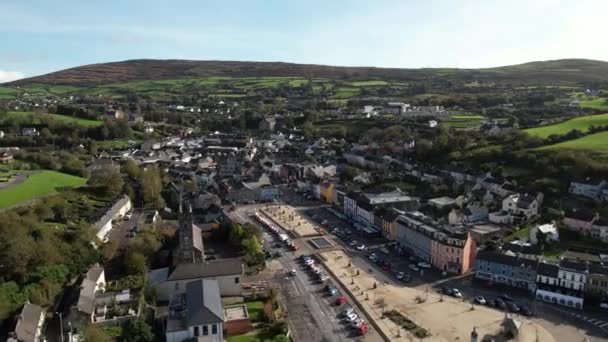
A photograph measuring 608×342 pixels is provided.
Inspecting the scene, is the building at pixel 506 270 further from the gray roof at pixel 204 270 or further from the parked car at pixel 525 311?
the gray roof at pixel 204 270

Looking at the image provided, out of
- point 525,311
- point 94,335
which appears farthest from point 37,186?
point 525,311

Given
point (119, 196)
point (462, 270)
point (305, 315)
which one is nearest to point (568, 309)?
point (462, 270)

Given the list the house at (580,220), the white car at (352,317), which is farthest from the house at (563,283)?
the white car at (352,317)

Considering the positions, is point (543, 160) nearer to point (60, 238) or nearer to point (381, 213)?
point (381, 213)

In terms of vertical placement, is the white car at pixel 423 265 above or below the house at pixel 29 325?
below

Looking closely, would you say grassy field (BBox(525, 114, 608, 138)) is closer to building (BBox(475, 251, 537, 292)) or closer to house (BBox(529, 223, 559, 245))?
house (BBox(529, 223, 559, 245))

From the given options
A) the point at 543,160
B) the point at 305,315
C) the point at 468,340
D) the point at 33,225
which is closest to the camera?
the point at 468,340
